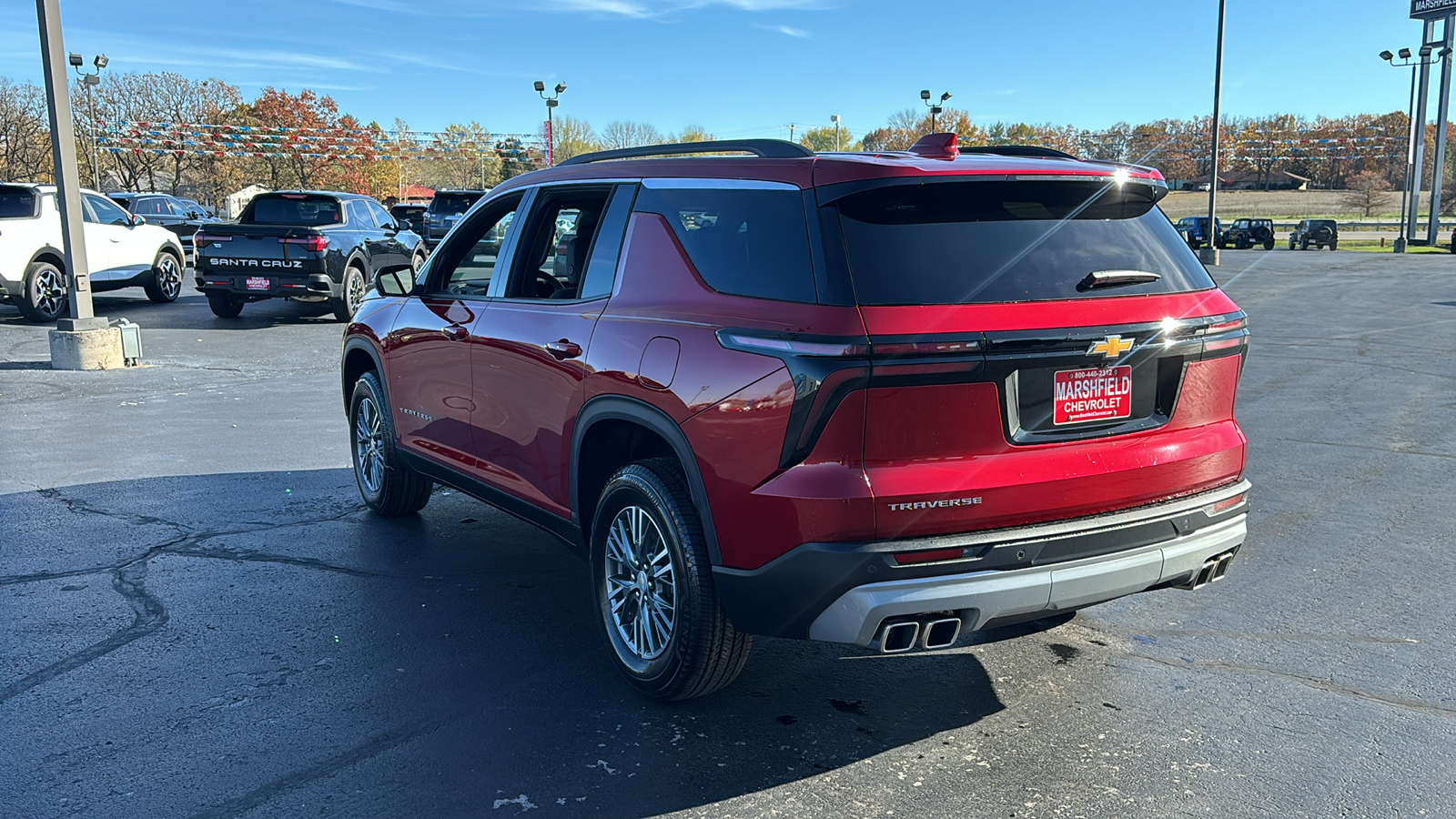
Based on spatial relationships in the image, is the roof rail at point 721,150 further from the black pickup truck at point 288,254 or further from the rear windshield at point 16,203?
the rear windshield at point 16,203

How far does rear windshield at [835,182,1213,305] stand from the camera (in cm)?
334

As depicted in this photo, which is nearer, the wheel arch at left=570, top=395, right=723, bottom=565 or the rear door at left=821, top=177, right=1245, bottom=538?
the rear door at left=821, top=177, right=1245, bottom=538

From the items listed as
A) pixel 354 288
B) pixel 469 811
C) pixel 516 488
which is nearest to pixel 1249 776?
pixel 469 811

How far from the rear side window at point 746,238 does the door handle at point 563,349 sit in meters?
Result: 0.61

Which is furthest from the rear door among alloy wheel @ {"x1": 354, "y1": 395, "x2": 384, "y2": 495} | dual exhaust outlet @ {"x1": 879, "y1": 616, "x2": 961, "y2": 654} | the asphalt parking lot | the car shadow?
alloy wheel @ {"x1": 354, "y1": 395, "x2": 384, "y2": 495}

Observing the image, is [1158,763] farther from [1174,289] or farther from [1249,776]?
[1174,289]

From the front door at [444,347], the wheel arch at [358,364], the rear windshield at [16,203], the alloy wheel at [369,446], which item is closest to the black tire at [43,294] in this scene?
the rear windshield at [16,203]

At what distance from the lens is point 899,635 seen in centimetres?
333

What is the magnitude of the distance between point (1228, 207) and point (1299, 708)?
106 meters

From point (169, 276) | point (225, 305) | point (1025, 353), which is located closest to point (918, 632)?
point (1025, 353)

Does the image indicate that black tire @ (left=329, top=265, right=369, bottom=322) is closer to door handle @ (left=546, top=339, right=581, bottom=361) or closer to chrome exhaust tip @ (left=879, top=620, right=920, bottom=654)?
door handle @ (left=546, top=339, right=581, bottom=361)

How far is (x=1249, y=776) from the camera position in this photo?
3.40m

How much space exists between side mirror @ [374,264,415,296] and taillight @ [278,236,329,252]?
33.7ft

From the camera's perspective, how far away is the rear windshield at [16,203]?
15.3 metres
